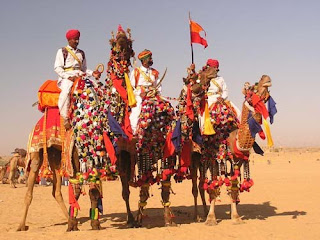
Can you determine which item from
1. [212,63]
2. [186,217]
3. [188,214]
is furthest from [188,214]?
[212,63]

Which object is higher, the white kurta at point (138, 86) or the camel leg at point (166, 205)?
the white kurta at point (138, 86)

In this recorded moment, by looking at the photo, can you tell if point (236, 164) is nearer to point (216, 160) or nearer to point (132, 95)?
point (216, 160)

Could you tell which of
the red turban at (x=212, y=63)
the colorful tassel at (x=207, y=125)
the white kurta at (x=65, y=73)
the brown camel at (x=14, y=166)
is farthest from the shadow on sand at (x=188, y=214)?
the brown camel at (x=14, y=166)

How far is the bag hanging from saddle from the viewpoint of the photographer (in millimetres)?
9422

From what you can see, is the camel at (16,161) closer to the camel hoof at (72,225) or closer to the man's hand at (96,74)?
the camel hoof at (72,225)

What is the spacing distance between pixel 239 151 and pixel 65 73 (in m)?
4.35

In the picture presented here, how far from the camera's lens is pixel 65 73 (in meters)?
8.97

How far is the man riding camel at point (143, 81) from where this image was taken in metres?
9.40

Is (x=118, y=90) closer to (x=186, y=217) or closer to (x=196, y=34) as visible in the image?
(x=196, y=34)

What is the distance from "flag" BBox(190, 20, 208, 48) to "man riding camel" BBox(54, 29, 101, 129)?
2612mm

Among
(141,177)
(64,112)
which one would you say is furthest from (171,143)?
(64,112)

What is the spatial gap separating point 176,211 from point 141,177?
137 inches

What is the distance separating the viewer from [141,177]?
9.80 metres

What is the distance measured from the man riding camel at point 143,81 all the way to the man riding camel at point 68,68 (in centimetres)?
108
